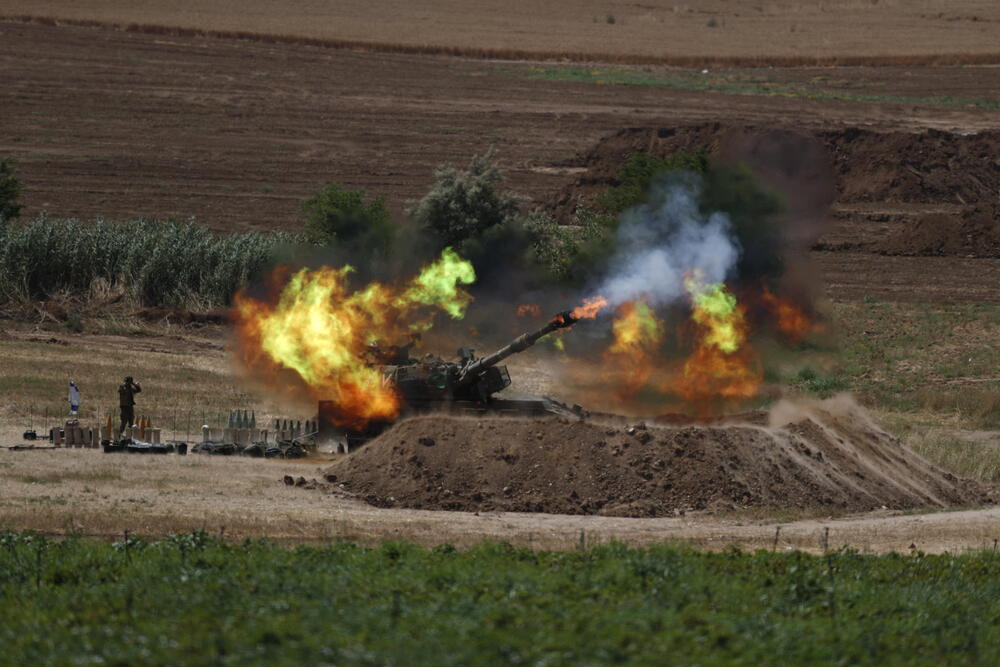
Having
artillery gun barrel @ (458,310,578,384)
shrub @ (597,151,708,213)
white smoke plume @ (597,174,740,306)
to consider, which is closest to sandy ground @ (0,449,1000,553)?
artillery gun barrel @ (458,310,578,384)

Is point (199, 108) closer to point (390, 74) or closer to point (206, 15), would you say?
point (390, 74)

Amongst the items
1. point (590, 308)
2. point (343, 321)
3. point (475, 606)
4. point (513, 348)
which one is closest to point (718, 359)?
point (590, 308)

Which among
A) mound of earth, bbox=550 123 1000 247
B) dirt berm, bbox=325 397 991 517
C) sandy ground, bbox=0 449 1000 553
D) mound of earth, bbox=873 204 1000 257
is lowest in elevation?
sandy ground, bbox=0 449 1000 553

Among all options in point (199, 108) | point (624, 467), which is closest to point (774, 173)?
point (624, 467)

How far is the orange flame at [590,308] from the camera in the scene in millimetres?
33750

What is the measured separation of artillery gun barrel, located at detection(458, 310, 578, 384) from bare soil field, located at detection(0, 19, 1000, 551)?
3723 millimetres

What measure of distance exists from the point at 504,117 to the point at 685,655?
6576cm

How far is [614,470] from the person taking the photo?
3070 cm

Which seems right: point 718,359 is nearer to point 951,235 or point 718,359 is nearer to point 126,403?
point 126,403

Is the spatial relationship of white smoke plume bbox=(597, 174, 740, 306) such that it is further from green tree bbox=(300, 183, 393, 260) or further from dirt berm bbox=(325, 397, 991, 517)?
green tree bbox=(300, 183, 393, 260)

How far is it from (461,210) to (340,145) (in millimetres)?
20568

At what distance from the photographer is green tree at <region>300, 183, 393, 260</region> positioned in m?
51.0

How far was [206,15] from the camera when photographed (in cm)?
9644

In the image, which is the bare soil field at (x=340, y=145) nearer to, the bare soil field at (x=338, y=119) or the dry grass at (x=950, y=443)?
the bare soil field at (x=338, y=119)
